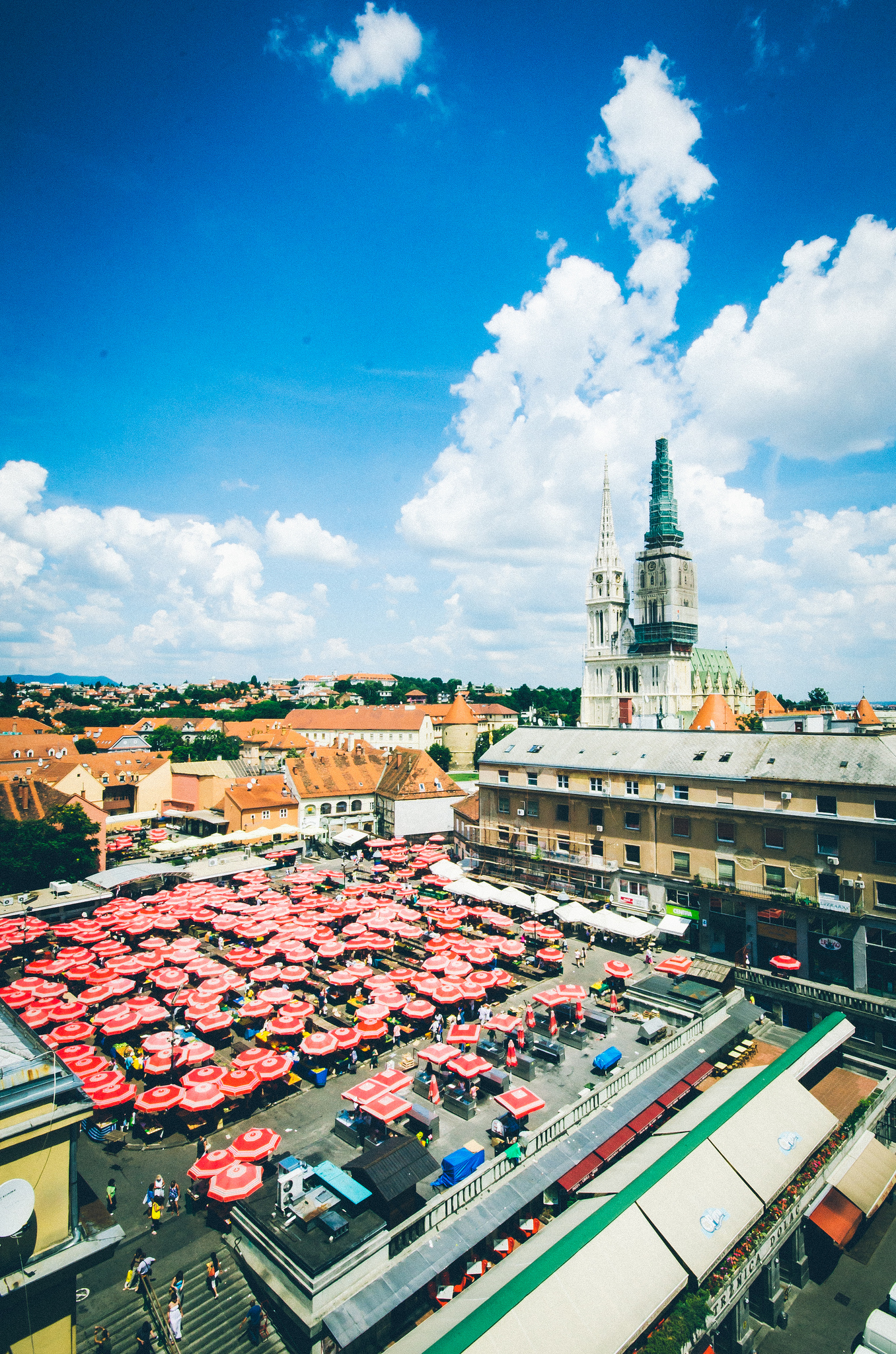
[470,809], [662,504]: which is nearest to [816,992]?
[470,809]

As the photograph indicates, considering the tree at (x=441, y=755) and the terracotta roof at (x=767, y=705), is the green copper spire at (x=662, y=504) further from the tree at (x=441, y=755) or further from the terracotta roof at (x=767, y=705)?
the tree at (x=441, y=755)

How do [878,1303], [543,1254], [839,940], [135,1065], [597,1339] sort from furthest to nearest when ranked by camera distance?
[839,940]
[135,1065]
[878,1303]
[543,1254]
[597,1339]

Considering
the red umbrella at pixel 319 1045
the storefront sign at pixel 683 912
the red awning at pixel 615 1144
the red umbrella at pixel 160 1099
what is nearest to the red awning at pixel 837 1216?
the red awning at pixel 615 1144

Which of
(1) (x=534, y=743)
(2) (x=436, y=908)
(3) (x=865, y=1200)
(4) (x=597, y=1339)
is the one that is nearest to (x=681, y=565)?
(1) (x=534, y=743)

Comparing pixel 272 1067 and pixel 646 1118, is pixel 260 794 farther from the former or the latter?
pixel 646 1118

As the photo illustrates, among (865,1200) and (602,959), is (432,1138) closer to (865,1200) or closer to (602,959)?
(865,1200)

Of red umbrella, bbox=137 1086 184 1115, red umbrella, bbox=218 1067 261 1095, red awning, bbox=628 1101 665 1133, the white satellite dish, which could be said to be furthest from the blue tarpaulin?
the white satellite dish

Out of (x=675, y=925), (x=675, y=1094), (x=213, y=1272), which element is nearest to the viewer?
(x=213, y=1272)
